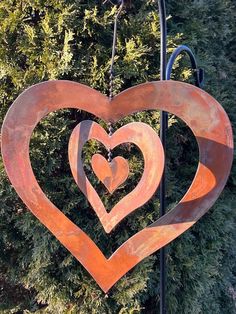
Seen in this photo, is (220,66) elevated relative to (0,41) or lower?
lower

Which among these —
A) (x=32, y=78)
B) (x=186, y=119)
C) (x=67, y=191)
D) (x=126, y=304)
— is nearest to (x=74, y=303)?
(x=126, y=304)

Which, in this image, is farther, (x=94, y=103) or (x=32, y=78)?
(x=32, y=78)

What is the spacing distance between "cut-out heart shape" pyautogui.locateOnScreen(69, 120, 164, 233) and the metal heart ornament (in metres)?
0.05

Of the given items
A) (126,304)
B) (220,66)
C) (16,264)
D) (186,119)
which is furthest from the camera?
(220,66)

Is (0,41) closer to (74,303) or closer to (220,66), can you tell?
(74,303)

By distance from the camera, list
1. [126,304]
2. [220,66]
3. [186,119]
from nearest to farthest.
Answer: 1. [186,119]
2. [126,304]
3. [220,66]

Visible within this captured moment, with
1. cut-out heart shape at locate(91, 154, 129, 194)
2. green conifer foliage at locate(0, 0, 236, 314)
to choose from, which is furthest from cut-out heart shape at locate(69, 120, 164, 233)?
green conifer foliage at locate(0, 0, 236, 314)

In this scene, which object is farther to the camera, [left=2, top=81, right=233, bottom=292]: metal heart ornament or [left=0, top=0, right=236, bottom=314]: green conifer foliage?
[left=0, top=0, right=236, bottom=314]: green conifer foliage

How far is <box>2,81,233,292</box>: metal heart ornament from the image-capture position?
1015mm

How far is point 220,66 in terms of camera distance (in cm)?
284

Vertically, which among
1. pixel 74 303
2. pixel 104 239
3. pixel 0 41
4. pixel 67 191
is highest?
pixel 0 41

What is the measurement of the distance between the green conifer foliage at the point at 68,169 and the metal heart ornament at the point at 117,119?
2.20ft

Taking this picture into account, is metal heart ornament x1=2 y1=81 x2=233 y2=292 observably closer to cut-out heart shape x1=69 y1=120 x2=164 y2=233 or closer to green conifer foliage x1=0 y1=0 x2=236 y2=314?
cut-out heart shape x1=69 y1=120 x2=164 y2=233

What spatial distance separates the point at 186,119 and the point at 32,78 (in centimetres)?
100
